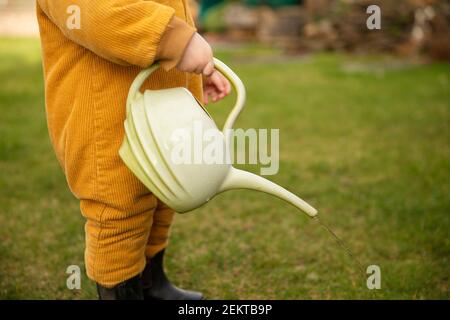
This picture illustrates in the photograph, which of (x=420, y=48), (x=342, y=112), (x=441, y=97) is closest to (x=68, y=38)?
(x=342, y=112)

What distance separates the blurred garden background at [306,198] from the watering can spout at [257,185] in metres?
0.59

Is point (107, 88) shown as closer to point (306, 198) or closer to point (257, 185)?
point (257, 185)

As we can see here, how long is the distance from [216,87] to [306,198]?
1.15m

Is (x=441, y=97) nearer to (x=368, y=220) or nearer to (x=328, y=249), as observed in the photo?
(x=368, y=220)

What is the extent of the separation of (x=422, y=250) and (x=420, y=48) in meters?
4.63

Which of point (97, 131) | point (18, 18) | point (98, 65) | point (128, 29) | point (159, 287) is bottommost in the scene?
point (18, 18)

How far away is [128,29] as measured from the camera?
1086 millimetres

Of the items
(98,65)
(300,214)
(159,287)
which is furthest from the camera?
(300,214)

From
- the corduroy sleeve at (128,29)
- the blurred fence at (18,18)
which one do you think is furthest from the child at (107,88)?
the blurred fence at (18,18)

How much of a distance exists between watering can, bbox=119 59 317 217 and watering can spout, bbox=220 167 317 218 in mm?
25

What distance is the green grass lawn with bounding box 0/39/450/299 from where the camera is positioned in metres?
1.80

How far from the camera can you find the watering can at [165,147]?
1117mm

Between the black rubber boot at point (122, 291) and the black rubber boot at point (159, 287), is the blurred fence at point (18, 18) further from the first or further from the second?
the black rubber boot at point (122, 291)

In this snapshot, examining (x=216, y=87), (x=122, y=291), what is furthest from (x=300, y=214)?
(x=122, y=291)
